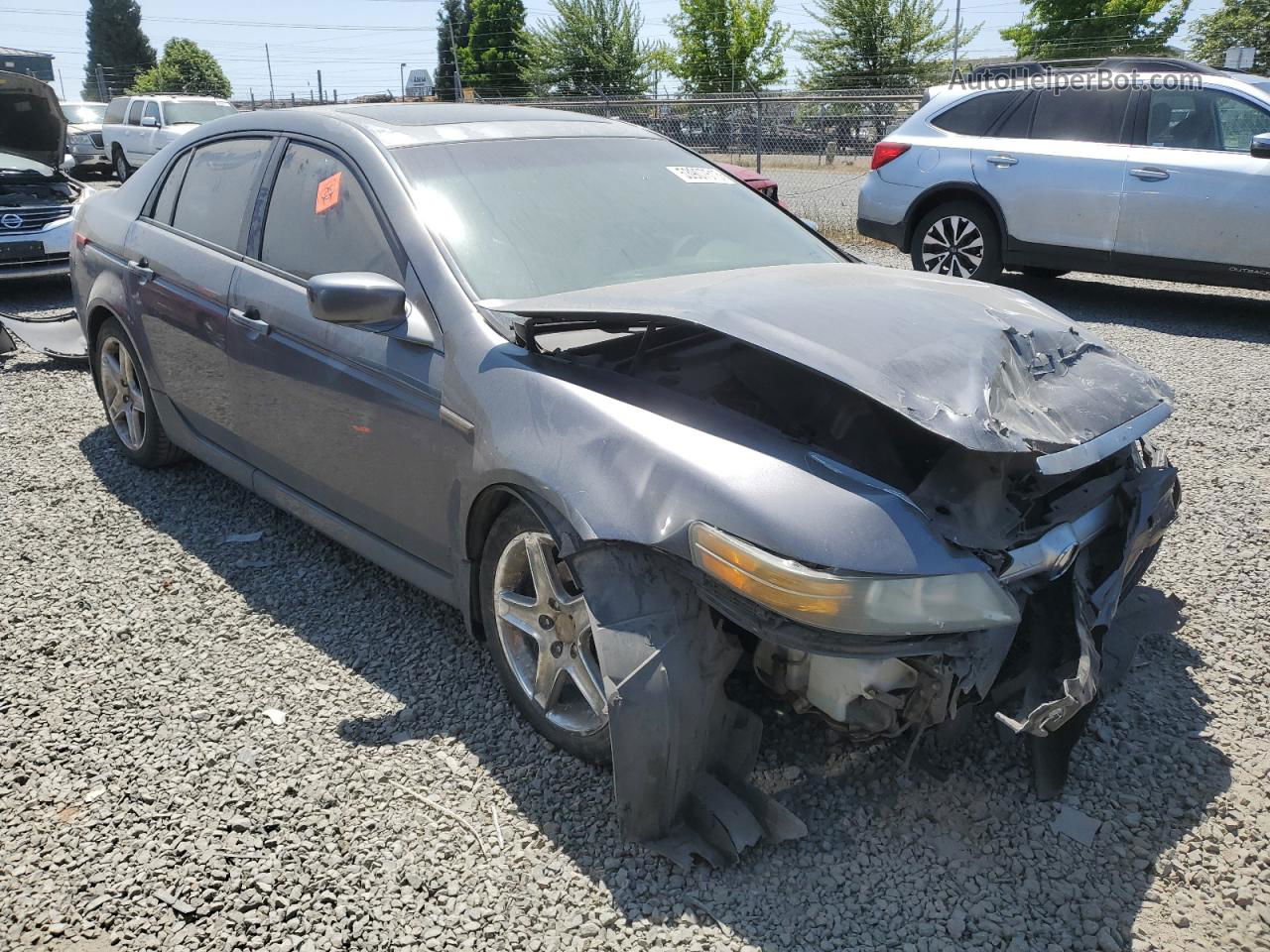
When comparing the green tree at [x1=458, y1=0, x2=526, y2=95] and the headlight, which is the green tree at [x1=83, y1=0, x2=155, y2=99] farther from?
the headlight

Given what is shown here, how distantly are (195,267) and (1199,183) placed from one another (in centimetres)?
706

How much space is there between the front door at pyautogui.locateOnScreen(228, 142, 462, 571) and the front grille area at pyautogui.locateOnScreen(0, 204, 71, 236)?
6.26 m

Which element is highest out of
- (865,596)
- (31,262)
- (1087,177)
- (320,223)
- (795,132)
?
(795,132)

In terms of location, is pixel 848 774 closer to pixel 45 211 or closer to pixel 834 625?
pixel 834 625

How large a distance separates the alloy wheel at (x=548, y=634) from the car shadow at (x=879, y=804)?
15 centimetres

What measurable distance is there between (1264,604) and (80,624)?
410cm

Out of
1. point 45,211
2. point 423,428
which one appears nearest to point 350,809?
point 423,428

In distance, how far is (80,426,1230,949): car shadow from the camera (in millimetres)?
2211

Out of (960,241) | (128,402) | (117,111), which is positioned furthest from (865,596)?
(117,111)

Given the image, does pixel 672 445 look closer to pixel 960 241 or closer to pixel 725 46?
pixel 960 241

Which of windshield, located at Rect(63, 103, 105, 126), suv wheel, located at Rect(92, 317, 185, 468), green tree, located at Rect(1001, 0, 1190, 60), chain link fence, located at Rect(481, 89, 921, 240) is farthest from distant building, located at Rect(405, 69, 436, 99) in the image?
suv wheel, located at Rect(92, 317, 185, 468)

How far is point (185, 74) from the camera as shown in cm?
6700

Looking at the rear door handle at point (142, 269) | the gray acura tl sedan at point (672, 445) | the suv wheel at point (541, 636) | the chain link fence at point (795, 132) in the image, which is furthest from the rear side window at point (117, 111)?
the suv wheel at point (541, 636)

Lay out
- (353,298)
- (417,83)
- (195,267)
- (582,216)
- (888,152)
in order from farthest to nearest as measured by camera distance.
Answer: (417,83), (888,152), (195,267), (582,216), (353,298)
